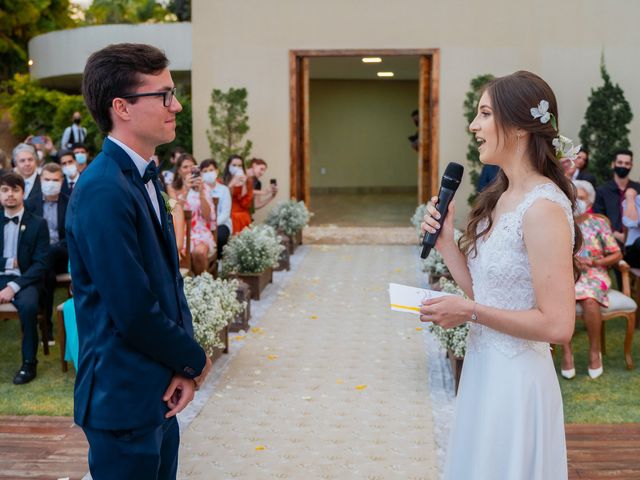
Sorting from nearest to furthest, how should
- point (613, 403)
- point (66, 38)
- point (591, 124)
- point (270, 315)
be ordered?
point (613, 403) < point (270, 315) < point (591, 124) < point (66, 38)

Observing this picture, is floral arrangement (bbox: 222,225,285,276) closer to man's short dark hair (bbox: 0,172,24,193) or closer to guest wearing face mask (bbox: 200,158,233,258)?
guest wearing face mask (bbox: 200,158,233,258)

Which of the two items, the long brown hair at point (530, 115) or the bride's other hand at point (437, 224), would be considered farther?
the bride's other hand at point (437, 224)

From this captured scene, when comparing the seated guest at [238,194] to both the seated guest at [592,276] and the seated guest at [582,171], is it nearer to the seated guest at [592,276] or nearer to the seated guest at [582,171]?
the seated guest at [582,171]

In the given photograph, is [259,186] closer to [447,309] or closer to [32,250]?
[32,250]

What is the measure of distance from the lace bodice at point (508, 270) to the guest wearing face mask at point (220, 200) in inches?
279

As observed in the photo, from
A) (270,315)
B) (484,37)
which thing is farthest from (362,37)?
(270,315)

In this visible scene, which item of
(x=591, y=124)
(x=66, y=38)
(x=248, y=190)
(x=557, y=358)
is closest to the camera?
(x=557, y=358)

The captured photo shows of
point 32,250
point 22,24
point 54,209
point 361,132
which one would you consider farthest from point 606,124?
point 22,24

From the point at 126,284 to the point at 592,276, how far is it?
5.06 meters

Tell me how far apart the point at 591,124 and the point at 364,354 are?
7.30 metres

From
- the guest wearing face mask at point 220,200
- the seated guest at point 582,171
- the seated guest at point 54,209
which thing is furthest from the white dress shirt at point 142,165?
the seated guest at point 582,171

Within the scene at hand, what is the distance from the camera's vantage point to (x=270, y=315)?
838 cm

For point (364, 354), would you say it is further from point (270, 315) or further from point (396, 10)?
point (396, 10)

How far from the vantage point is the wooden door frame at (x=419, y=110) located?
43.7 feet
